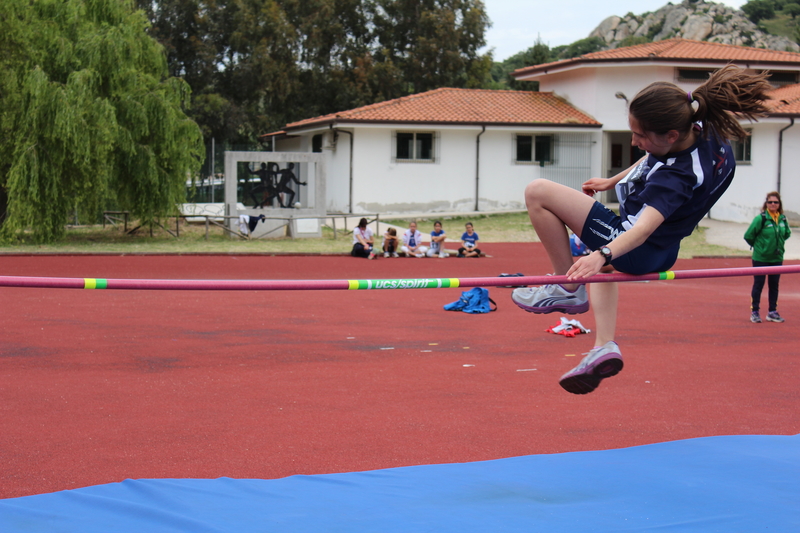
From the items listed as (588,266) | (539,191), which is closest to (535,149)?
(539,191)

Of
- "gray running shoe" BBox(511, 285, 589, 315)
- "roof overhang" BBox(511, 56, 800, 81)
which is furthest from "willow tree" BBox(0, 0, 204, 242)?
"gray running shoe" BBox(511, 285, 589, 315)

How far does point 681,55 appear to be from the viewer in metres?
32.9

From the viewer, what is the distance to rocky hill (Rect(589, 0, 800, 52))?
90.6 meters

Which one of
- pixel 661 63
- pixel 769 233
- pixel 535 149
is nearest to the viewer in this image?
pixel 769 233

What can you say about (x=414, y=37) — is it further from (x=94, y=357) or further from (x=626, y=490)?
(x=626, y=490)

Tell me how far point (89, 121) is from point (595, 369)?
61.1 ft

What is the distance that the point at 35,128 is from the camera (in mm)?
19328

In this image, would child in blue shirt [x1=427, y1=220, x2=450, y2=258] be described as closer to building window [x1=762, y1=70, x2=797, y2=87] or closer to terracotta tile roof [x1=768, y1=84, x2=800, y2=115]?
terracotta tile roof [x1=768, y1=84, x2=800, y2=115]

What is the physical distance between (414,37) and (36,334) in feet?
128

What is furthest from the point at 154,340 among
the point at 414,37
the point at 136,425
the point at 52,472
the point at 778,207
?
the point at 414,37

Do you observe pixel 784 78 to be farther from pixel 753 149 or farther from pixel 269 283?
pixel 269 283

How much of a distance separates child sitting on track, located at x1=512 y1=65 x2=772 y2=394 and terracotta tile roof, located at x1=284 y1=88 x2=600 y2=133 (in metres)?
26.4

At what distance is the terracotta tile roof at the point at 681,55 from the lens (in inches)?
1234

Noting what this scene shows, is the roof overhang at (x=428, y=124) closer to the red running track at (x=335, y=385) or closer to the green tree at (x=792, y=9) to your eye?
the red running track at (x=335, y=385)
